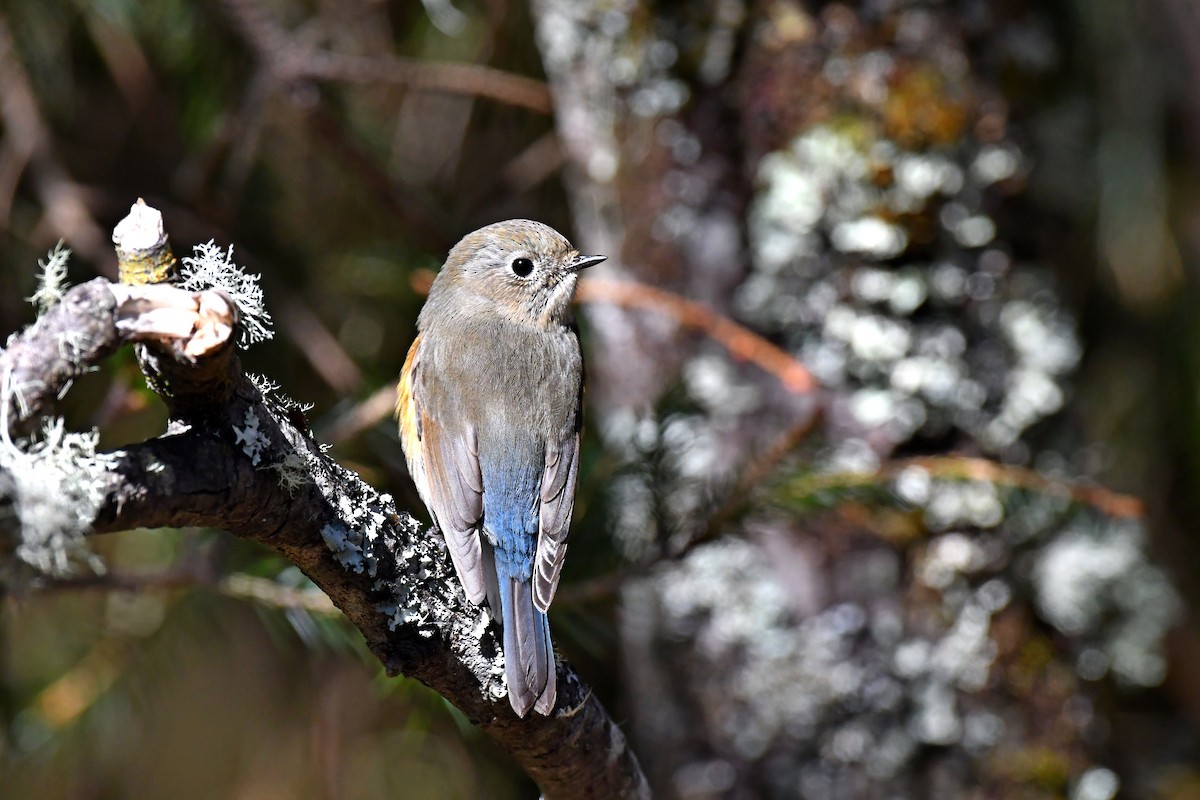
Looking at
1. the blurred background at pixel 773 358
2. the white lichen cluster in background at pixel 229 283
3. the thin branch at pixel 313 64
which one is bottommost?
the blurred background at pixel 773 358

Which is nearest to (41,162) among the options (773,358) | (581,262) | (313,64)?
(313,64)

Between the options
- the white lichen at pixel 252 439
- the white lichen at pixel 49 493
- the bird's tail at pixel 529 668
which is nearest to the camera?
the white lichen at pixel 49 493

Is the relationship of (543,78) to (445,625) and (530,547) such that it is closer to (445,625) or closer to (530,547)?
(530,547)

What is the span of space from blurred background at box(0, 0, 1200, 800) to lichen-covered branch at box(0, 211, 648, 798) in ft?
2.24

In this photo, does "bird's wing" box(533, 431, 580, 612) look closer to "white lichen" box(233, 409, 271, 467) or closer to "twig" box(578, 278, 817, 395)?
"twig" box(578, 278, 817, 395)

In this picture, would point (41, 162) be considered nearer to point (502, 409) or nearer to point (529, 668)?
point (502, 409)

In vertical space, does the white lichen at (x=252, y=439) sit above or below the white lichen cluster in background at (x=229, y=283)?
below

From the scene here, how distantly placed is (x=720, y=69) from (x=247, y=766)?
286 cm

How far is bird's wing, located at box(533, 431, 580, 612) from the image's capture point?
2.05m

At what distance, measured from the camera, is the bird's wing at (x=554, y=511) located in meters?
2.05

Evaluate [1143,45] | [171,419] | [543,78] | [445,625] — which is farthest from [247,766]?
[1143,45]

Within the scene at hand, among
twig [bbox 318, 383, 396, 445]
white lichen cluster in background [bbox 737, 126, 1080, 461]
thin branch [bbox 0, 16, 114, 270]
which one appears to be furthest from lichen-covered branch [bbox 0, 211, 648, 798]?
thin branch [bbox 0, 16, 114, 270]

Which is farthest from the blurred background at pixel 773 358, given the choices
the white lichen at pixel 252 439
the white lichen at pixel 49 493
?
the white lichen at pixel 49 493

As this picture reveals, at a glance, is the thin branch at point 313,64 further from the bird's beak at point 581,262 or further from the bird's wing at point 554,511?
the bird's wing at point 554,511
